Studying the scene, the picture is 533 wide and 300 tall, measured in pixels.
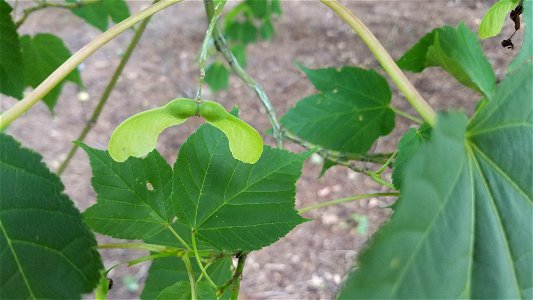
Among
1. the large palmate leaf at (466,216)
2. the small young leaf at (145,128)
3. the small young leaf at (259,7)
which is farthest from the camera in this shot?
the small young leaf at (259,7)

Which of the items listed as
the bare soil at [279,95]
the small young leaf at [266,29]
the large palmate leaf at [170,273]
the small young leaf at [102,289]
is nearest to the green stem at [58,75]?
the small young leaf at [102,289]

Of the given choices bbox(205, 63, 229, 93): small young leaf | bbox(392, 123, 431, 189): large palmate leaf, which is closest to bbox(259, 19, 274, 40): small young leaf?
bbox(205, 63, 229, 93): small young leaf

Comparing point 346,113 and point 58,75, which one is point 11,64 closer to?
point 58,75

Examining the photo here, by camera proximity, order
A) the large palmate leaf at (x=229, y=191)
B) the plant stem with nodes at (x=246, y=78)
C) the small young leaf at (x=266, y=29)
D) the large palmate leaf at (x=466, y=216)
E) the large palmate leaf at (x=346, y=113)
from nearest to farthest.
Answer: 1. the large palmate leaf at (x=466, y=216)
2. the large palmate leaf at (x=229, y=191)
3. the plant stem with nodes at (x=246, y=78)
4. the large palmate leaf at (x=346, y=113)
5. the small young leaf at (x=266, y=29)

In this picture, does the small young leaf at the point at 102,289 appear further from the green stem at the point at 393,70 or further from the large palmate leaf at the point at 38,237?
the green stem at the point at 393,70

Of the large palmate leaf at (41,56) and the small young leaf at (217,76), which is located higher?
the small young leaf at (217,76)
